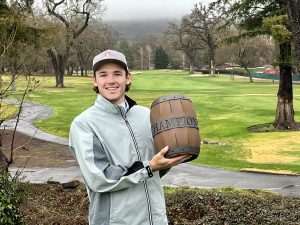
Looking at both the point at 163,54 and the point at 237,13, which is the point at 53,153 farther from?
the point at 163,54

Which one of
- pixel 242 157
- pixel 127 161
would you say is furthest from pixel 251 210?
pixel 242 157

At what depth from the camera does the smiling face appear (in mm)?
3014

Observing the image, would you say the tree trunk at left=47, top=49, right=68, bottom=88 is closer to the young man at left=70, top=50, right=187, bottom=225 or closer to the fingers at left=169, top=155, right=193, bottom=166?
the young man at left=70, top=50, right=187, bottom=225

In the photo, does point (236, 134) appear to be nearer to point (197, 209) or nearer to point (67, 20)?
point (197, 209)

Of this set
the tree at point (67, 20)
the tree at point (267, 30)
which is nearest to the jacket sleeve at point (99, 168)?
the tree at point (267, 30)

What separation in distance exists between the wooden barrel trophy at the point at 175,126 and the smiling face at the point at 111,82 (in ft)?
0.79

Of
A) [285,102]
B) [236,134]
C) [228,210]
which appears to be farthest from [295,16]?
[285,102]

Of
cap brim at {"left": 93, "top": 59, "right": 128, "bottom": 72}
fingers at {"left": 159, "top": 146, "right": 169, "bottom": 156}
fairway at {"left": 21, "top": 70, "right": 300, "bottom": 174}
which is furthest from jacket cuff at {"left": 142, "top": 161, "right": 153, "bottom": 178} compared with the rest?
fairway at {"left": 21, "top": 70, "right": 300, "bottom": 174}

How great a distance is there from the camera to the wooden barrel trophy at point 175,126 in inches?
111

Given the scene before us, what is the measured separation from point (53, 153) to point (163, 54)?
119154mm

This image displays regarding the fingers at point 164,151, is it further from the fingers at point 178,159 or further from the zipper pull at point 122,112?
the zipper pull at point 122,112

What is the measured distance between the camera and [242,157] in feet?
57.1

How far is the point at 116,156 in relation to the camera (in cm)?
292

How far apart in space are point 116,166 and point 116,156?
8 centimetres
